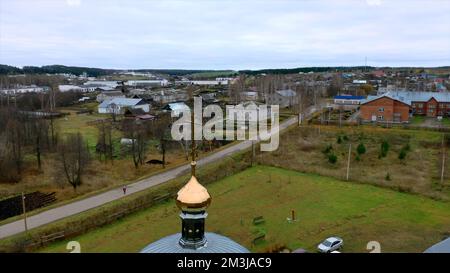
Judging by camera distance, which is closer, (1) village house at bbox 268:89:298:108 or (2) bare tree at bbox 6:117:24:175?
(2) bare tree at bbox 6:117:24:175

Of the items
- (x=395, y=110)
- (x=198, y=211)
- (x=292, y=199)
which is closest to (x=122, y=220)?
(x=292, y=199)

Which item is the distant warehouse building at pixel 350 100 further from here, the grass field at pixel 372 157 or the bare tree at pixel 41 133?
the bare tree at pixel 41 133

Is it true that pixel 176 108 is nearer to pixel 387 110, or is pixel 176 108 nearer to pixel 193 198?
pixel 387 110

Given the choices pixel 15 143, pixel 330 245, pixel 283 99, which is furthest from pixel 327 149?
pixel 283 99

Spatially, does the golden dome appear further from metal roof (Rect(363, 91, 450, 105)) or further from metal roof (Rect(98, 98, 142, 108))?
metal roof (Rect(98, 98, 142, 108))

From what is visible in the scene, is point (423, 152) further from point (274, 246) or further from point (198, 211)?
point (198, 211)

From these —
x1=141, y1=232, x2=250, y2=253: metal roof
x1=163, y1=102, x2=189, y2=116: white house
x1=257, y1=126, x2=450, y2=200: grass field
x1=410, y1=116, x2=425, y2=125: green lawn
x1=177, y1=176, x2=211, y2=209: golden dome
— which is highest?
x1=177, y1=176, x2=211, y2=209: golden dome

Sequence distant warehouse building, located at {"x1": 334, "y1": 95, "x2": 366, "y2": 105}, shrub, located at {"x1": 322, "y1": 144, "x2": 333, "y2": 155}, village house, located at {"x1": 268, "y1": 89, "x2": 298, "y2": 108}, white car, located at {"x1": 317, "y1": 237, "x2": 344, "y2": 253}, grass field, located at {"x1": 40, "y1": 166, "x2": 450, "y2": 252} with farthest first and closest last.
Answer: village house, located at {"x1": 268, "y1": 89, "x2": 298, "y2": 108} → distant warehouse building, located at {"x1": 334, "y1": 95, "x2": 366, "y2": 105} → shrub, located at {"x1": 322, "y1": 144, "x2": 333, "y2": 155} → grass field, located at {"x1": 40, "y1": 166, "x2": 450, "y2": 252} → white car, located at {"x1": 317, "y1": 237, "x2": 344, "y2": 253}

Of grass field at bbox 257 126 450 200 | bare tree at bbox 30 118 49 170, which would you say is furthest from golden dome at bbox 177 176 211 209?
bare tree at bbox 30 118 49 170

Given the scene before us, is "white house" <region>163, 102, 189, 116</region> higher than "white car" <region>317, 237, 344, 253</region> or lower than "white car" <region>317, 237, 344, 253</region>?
higher
